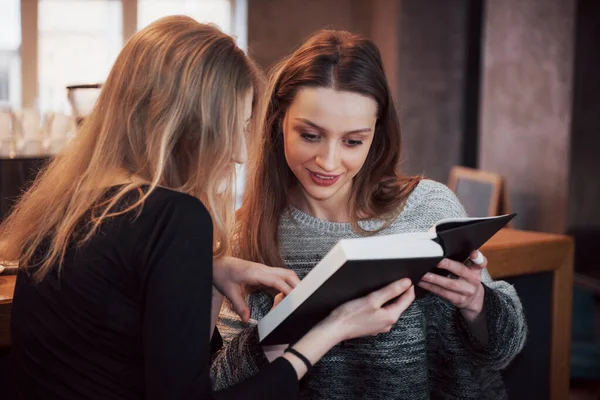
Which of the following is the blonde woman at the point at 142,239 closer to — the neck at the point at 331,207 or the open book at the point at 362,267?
the open book at the point at 362,267

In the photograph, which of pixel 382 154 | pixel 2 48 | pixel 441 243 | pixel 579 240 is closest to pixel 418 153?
pixel 579 240

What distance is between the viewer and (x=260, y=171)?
194 centimetres

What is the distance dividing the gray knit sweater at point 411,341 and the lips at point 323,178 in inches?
7.9

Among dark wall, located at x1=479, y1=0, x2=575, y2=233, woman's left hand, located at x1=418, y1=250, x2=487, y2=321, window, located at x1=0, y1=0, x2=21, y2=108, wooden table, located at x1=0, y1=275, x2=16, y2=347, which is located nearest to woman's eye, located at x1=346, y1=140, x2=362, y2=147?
woman's left hand, located at x1=418, y1=250, x2=487, y2=321

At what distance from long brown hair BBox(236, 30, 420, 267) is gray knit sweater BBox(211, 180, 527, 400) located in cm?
4

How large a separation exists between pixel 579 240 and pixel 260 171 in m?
3.24

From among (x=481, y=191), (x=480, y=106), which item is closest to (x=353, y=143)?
(x=481, y=191)

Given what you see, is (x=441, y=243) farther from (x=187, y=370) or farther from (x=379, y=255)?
(x=187, y=370)

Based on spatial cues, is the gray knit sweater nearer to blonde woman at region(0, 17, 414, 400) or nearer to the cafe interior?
the cafe interior

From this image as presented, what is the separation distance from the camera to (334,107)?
5.60 feet

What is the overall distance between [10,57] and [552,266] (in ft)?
18.5

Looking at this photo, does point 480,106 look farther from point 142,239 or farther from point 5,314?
point 142,239

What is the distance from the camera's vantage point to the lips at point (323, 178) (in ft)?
5.68

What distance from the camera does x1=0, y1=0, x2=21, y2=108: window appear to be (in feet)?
22.1
